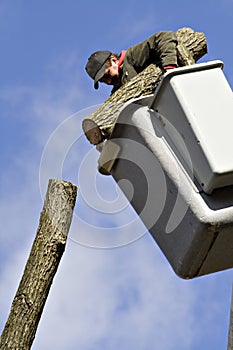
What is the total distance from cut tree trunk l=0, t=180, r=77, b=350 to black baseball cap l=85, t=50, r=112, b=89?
1233mm

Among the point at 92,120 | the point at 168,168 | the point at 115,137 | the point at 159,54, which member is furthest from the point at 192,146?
the point at 159,54

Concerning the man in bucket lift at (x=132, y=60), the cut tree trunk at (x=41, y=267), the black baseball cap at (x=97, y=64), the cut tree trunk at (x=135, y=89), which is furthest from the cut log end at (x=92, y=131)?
the black baseball cap at (x=97, y=64)

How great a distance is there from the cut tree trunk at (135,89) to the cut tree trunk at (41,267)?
11.5 inches

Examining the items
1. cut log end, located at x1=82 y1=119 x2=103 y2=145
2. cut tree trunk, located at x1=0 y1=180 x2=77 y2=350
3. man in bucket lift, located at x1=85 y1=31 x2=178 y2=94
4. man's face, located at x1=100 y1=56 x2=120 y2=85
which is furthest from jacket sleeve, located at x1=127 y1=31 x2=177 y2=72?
cut tree trunk, located at x1=0 y1=180 x2=77 y2=350

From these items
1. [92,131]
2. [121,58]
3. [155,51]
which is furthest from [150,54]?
[92,131]

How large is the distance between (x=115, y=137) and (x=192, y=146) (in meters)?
0.47

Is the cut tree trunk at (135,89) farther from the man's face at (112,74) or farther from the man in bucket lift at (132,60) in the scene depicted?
the man's face at (112,74)

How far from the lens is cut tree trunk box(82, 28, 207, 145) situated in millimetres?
4359

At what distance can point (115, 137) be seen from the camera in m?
3.97

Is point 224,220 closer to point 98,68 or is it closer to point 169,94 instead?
point 169,94

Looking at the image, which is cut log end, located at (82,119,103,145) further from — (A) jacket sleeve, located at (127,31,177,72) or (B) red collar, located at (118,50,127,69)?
(B) red collar, located at (118,50,127,69)

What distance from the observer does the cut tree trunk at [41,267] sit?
13.0ft

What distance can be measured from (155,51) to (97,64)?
0.41m

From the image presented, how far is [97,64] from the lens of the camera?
5.51 metres
